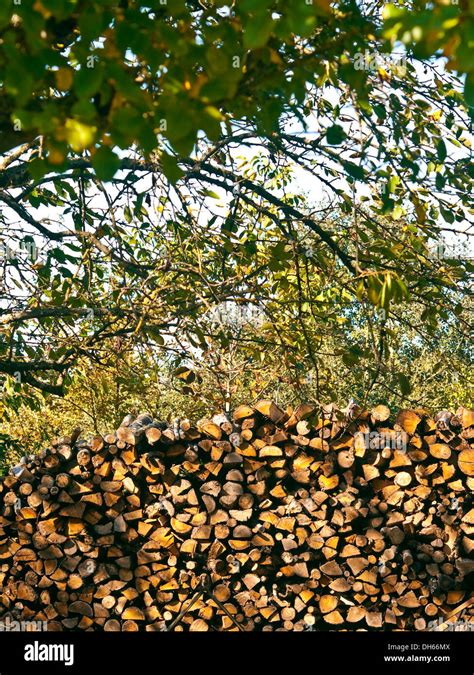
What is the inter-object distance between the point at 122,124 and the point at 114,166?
0.09 meters

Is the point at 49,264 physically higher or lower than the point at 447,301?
higher

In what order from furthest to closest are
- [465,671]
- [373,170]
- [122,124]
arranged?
[465,671] → [373,170] → [122,124]

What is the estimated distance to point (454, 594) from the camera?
4672 millimetres

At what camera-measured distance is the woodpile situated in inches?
184

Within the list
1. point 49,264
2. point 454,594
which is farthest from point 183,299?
point 454,594

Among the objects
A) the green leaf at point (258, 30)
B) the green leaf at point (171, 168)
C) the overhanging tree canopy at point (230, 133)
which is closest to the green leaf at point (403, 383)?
the overhanging tree canopy at point (230, 133)

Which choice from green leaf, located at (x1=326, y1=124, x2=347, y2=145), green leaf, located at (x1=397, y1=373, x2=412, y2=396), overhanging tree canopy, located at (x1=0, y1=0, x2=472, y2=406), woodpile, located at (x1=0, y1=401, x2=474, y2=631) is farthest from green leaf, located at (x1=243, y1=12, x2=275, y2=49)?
woodpile, located at (x1=0, y1=401, x2=474, y2=631)

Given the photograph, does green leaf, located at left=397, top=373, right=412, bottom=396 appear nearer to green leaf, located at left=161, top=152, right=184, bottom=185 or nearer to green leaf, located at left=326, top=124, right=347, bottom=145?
green leaf, located at left=326, top=124, right=347, bottom=145

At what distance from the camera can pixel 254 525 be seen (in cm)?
479

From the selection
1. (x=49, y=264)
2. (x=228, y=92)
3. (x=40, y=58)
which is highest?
(x=49, y=264)

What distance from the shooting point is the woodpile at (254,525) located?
184 inches

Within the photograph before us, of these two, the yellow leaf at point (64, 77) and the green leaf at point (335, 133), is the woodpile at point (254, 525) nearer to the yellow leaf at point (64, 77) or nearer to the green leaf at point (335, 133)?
the green leaf at point (335, 133)

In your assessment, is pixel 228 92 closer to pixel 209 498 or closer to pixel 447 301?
pixel 447 301

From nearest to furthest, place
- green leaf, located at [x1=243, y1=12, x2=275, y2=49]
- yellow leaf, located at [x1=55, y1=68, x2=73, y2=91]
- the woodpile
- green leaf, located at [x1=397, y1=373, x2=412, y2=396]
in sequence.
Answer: green leaf, located at [x1=243, y1=12, x2=275, y2=49]
yellow leaf, located at [x1=55, y1=68, x2=73, y2=91]
green leaf, located at [x1=397, y1=373, x2=412, y2=396]
the woodpile
